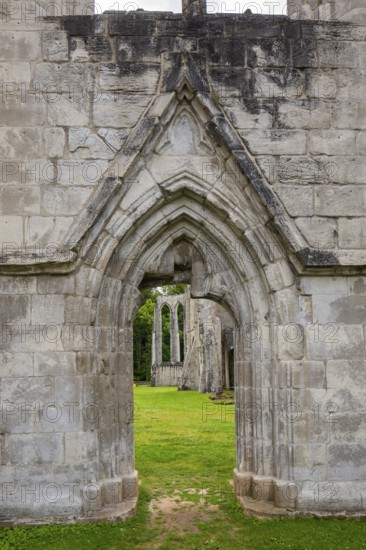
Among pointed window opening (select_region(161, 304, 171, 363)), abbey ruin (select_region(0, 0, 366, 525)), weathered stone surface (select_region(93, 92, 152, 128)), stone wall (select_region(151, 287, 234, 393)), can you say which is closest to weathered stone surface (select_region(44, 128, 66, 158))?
abbey ruin (select_region(0, 0, 366, 525))

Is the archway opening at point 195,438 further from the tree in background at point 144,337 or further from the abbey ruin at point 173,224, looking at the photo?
the tree in background at point 144,337

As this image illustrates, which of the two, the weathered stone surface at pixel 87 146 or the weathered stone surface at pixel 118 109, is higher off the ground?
the weathered stone surface at pixel 118 109

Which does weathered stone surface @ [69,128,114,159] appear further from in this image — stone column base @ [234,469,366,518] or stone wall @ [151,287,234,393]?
stone wall @ [151,287,234,393]

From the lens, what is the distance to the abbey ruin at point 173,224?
5.73 m

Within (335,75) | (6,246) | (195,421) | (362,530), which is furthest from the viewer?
(195,421)

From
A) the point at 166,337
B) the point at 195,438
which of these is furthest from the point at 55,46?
the point at 166,337

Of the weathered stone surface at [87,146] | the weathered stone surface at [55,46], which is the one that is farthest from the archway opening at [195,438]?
the weathered stone surface at [55,46]

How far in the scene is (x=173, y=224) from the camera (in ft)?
21.0

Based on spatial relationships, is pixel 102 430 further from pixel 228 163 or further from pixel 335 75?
pixel 335 75

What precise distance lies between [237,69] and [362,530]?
5205 mm

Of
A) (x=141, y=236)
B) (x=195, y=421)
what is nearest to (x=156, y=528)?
(x=141, y=236)

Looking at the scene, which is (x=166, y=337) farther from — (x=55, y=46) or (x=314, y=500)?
(x=55, y=46)

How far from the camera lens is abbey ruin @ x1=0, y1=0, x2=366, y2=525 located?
573 cm

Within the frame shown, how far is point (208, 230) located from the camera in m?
6.35
